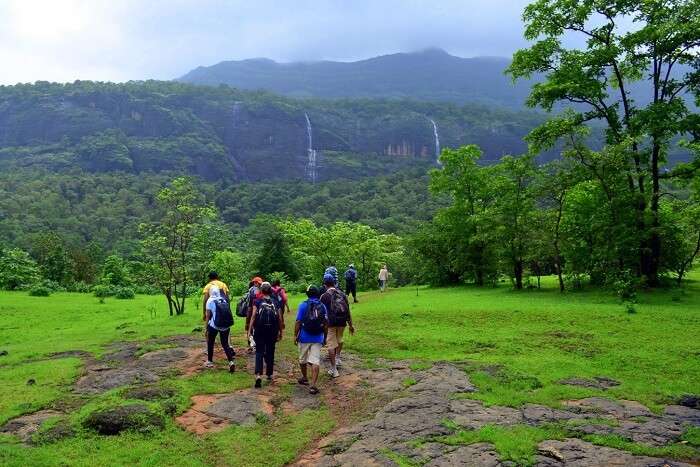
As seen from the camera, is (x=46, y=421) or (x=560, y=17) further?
(x=560, y=17)

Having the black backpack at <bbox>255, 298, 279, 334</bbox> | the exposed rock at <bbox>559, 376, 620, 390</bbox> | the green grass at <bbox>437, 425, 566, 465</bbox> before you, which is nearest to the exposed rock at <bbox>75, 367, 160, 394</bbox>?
the black backpack at <bbox>255, 298, 279, 334</bbox>

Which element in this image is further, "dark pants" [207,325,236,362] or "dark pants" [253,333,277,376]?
"dark pants" [207,325,236,362]

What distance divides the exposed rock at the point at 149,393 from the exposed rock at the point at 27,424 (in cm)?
111

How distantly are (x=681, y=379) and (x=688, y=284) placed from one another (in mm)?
15402

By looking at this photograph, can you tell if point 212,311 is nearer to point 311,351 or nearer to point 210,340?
point 210,340

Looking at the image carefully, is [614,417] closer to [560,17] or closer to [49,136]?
[560,17]

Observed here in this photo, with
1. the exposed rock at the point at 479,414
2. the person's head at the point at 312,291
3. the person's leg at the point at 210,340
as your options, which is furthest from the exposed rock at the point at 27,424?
the exposed rock at the point at 479,414

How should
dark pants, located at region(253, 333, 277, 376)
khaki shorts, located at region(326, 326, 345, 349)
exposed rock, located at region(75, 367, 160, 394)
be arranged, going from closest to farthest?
exposed rock, located at region(75, 367, 160, 394) < dark pants, located at region(253, 333, 277, 376) < khaki shorts, located at region(326, 326, 345, 349)

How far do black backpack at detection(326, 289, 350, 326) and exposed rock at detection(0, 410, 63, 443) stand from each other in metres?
5.08

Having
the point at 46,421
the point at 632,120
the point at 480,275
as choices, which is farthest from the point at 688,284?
the point at 46,421

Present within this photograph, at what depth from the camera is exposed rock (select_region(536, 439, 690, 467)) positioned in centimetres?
684

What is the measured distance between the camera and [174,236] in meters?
22.2

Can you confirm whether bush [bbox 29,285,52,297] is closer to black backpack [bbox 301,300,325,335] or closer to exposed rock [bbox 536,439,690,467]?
black backpack [bbox 301,300,325,335]

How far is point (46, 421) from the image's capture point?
848cm
